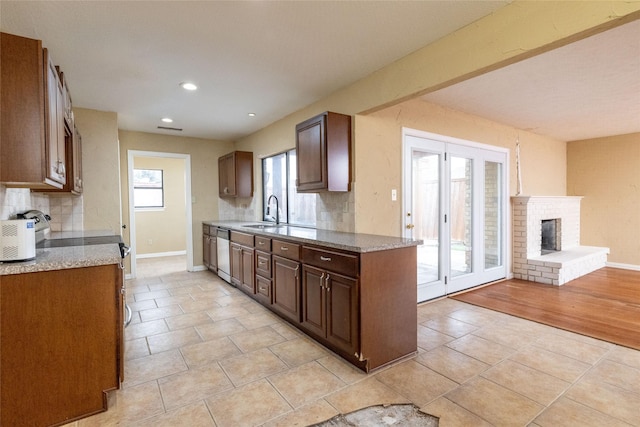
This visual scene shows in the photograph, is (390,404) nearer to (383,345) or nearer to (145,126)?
(383,345)

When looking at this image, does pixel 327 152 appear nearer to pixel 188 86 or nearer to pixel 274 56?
pixel 274 56

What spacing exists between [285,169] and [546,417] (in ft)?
12.7

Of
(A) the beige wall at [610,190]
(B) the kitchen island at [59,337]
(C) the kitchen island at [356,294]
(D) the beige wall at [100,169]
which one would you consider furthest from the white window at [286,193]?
(A) the beige wall at [610,190]

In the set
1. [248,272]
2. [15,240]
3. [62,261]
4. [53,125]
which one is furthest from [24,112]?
[248,272]

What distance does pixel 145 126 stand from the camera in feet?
16.1

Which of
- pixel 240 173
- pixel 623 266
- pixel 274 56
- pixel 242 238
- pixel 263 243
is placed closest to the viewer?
pixel 274 56

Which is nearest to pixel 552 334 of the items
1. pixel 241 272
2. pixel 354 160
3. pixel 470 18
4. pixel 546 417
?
pixel 546 417

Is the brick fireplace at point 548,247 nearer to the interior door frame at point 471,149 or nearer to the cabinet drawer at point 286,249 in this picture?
the interior door frame at point 471,149

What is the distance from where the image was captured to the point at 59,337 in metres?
1.73

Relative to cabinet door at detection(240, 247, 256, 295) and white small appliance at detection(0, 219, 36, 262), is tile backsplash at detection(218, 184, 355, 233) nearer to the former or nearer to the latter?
cabinet door at detection(240, 247, 256, 295)

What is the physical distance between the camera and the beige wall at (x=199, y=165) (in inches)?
212

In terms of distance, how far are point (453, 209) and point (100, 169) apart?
4716mm

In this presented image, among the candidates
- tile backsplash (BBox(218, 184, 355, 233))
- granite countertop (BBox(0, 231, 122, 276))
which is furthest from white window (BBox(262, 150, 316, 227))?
granite countertop (BBox(0, 231, 122, 276))

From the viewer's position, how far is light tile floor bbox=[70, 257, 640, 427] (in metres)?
1.80
